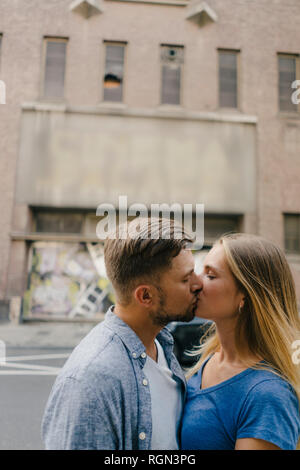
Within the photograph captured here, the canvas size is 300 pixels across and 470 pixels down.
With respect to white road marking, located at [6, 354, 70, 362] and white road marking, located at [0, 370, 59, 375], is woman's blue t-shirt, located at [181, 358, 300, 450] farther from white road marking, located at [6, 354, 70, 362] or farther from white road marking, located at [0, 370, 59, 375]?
white road marking, located at [6, 354, 70, 362]

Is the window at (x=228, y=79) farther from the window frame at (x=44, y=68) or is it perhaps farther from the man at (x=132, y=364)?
the man at (x=132, y=364)

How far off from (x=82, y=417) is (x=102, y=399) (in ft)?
0.25

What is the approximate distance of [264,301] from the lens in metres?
1.52

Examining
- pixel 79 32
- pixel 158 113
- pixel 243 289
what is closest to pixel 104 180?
pixel 158 113

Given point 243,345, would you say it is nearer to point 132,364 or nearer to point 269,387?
point 269,387

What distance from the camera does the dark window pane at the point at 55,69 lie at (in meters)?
9.60

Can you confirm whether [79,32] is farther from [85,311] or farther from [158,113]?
[85,311]

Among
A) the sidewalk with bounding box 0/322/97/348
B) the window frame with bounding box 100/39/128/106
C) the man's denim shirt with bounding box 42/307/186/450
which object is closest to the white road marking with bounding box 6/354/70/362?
the sidewalk with bounding box 0/322/97/348

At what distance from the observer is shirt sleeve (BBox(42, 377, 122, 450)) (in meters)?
1.03

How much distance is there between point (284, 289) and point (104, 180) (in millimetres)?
10184

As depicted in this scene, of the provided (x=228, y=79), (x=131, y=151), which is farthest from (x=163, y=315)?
(x=228, y=79)

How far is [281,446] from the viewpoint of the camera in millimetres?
1197

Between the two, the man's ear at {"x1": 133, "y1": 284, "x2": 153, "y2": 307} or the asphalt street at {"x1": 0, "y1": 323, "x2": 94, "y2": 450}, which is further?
the asphalt street at {"x1": 0, "y1": 323, "x2": 94, "y2": 450}

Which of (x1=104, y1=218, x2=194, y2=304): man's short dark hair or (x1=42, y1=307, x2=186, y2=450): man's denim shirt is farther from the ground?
(x1=104, y1=218, x2=194, y2=304): man's short dark hair
